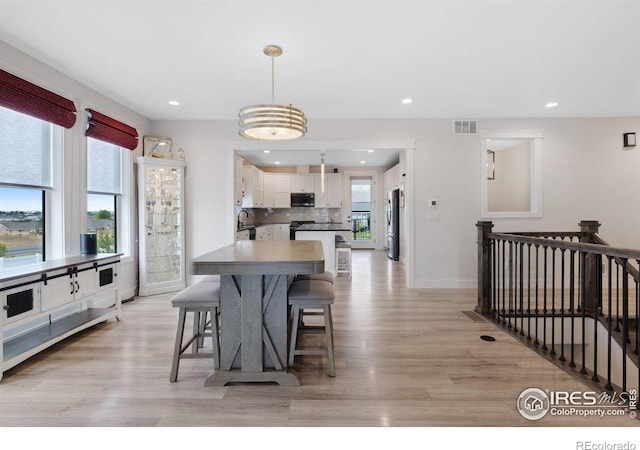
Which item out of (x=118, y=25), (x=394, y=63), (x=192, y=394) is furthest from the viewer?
(x=394, y=63)

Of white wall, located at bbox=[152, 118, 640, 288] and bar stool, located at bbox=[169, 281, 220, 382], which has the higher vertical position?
white wall, located at bbox=[152, 118, 640, 288]

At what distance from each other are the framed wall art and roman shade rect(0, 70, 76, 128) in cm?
126

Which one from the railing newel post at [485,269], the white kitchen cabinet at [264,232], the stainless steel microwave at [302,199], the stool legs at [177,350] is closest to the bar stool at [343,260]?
the white kitchen cabinet at [264,232]

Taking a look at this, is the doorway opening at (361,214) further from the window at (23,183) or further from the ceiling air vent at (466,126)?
the window at (23,183)

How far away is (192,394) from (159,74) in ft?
10.2

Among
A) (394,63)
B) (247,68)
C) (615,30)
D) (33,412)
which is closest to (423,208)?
(394,63)

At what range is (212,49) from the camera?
2.80m

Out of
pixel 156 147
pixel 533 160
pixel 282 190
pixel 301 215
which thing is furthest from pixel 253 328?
pixel 301 215

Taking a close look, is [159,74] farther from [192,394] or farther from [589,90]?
[589,90]

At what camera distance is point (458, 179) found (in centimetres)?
479

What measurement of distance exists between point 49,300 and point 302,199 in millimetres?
6619

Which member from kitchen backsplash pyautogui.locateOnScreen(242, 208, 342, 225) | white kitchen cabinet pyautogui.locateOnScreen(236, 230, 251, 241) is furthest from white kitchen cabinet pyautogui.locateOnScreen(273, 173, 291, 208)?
white kitchen cabinet pyautogui.locateOnScreen(236, 230, 251, 241)

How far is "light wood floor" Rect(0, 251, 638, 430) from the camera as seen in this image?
174 cm

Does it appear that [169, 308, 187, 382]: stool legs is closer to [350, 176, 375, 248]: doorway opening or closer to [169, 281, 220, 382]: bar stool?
[169, 281, 220, 382]: bar stool
